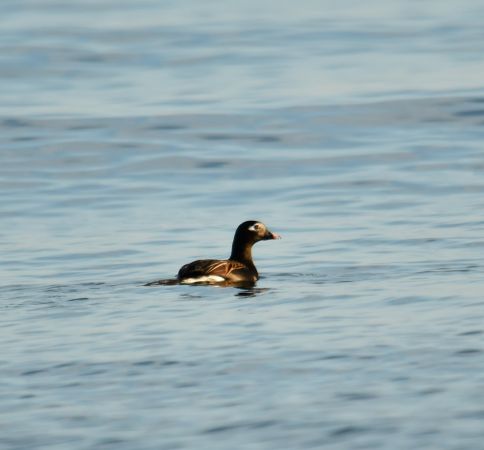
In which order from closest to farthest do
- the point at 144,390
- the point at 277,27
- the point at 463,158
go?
1. the point at 144,390
2. the point at 463,158
3. the point at 277,27

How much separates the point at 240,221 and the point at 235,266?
4.17 metres

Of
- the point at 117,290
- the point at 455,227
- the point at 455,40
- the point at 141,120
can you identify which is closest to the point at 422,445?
the point at 117,290

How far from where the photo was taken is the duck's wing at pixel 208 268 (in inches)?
608

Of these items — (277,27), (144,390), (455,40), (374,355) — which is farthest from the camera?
(277,27)

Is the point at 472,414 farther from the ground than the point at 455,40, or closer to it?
closer to it

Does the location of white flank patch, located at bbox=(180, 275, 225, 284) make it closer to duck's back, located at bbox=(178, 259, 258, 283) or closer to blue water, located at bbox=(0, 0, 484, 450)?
duck's back, located at bbox=(178, 259, 258, 283)

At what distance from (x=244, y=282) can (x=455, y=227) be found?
4.23 metres

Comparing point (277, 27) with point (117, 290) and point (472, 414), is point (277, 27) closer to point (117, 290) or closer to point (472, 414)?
point (117, 290)

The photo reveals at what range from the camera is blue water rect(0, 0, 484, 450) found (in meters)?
9.80

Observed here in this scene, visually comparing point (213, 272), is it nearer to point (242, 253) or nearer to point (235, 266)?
point (235, 266)

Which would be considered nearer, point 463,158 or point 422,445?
point 422,445

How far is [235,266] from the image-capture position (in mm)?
16344

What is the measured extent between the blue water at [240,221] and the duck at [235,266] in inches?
13.0

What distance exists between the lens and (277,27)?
145 feet
